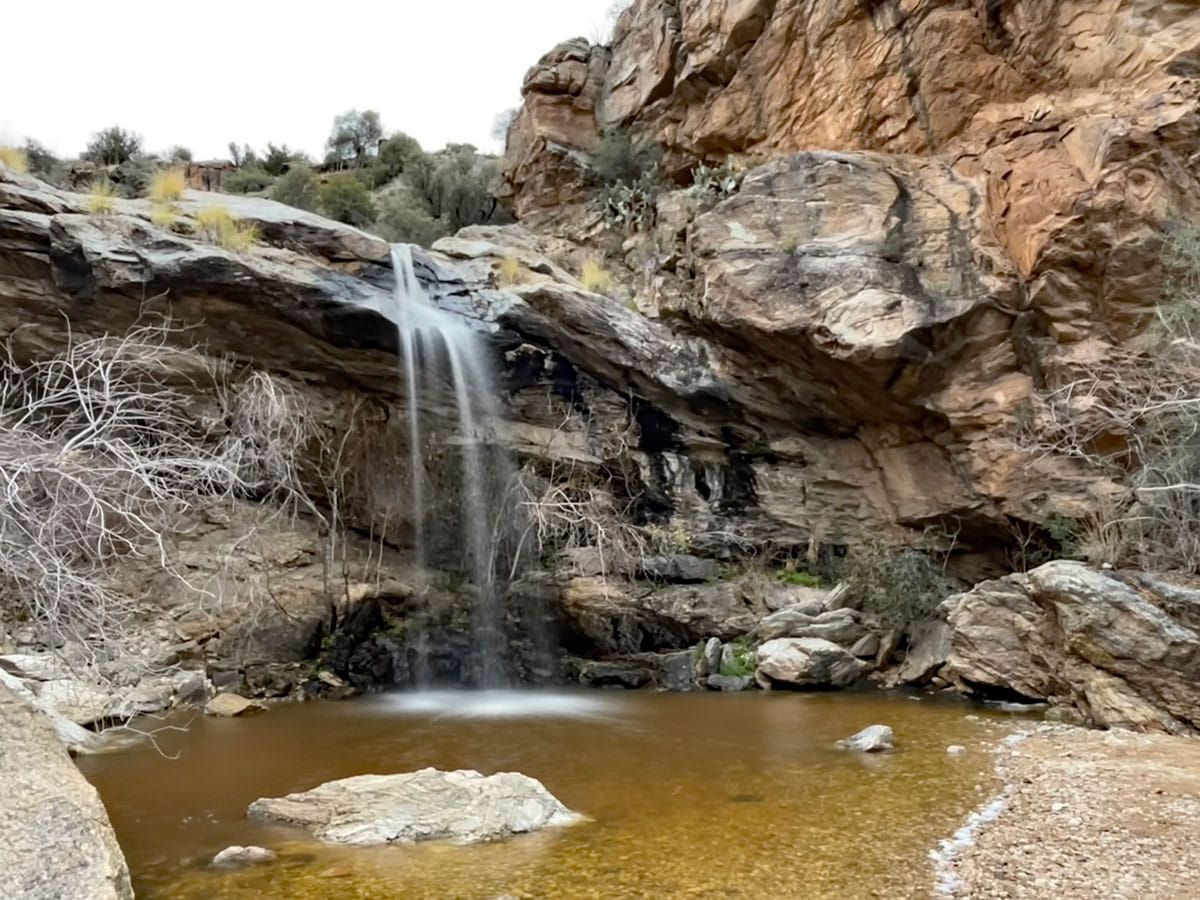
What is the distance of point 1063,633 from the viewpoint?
880 centimetres

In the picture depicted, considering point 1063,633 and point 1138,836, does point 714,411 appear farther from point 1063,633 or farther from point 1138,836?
point 1138,836

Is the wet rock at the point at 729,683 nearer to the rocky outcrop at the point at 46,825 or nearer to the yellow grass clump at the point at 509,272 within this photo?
the yellow grass clump at the point at 509,272

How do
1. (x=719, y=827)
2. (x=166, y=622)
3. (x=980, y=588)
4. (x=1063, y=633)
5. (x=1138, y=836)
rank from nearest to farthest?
(x=1138, y=836) < (x=719, y=827) < (x=1063, y=633) < (x=980, y=588) < (x=166, y=622)

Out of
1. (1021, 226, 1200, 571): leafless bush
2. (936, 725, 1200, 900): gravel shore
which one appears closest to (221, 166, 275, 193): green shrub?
(1021, 226, 1200, 571): leafless bush

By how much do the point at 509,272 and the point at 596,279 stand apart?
182 cm

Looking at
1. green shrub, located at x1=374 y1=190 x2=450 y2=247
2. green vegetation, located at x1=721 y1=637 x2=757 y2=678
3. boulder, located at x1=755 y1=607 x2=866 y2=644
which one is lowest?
green vegetation, located at x1=721 y1=637 x2=757 y2=678

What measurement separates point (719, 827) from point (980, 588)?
22.6ft

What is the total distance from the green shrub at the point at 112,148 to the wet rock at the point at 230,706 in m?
24.2

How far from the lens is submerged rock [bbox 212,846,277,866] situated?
455 cm

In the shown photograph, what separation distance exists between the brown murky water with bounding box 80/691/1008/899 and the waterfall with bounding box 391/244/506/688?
3359 mm

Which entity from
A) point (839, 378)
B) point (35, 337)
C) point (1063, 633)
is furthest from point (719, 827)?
point (35, 337)

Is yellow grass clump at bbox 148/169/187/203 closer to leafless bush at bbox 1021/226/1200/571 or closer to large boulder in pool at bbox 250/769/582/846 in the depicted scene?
large boulder in pool at bbox 250/769/582/846

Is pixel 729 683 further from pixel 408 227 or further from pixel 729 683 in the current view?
pixel 408 227

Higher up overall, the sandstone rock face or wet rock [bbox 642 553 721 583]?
wet rock [bbox 642 553 721 583]
